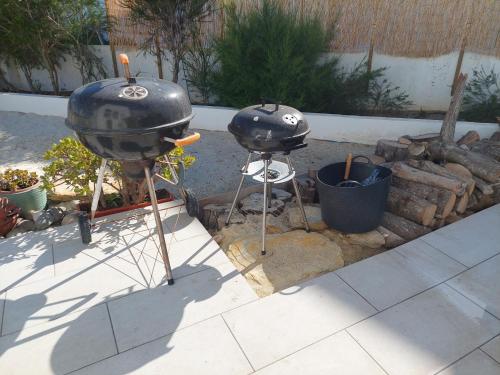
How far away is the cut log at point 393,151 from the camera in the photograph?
14.1 feet

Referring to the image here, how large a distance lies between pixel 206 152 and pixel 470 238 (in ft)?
11.7

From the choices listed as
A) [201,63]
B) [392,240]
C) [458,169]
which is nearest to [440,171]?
[458,169]

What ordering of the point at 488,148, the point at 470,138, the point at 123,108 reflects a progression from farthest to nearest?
1. the point at 470,138
2. the point at 488,148
3. the point at 123,108

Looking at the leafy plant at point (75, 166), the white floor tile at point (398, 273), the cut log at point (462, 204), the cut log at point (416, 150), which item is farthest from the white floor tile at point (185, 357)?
the cut log at point (416, 150)

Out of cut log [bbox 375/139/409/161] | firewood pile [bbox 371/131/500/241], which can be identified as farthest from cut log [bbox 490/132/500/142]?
cut log [bbox 375/139/409/161]

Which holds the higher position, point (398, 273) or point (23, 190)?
point (23, 190)

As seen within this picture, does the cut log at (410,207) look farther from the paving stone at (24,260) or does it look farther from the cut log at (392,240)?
the paving stone at (24,260)

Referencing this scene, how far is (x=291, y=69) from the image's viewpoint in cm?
562

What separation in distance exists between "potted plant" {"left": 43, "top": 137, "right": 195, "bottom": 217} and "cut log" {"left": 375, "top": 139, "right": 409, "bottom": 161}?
2.48 metres

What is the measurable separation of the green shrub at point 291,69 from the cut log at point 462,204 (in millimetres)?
3113

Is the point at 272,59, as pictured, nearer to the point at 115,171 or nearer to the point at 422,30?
the point at 422,30

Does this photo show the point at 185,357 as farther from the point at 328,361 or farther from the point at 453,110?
the point at 453,110

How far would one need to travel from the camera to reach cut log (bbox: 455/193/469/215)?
330 cm

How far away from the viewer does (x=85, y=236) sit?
9.45ft
